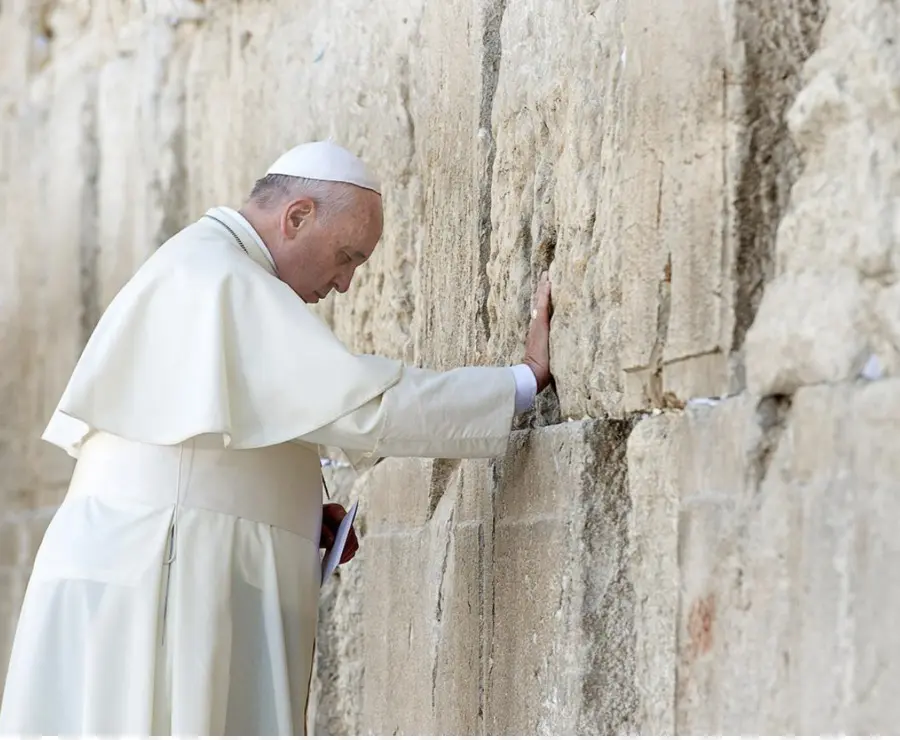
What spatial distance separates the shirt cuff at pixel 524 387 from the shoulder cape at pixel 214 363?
0.88 feet

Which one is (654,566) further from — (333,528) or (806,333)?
(333,528)

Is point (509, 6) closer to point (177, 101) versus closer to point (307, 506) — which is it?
point (307, 506)

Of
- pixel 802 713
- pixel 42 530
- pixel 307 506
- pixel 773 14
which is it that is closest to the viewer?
pixel 802 713

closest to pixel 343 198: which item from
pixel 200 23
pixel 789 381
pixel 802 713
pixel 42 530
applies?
pixel 789 381

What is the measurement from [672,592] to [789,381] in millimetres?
568

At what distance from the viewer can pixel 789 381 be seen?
7.88 feet

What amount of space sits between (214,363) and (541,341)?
71cm

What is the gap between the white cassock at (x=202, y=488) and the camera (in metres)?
3.26

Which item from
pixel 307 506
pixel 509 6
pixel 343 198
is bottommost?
pixel 307 506

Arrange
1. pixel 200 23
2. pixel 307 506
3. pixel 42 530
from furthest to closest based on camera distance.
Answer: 1. pixel 42 530
2. pixel 200 23
3. pixel 307 506

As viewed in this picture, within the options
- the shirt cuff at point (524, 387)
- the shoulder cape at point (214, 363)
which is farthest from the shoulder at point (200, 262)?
the shirt cuff at point (524, 387)

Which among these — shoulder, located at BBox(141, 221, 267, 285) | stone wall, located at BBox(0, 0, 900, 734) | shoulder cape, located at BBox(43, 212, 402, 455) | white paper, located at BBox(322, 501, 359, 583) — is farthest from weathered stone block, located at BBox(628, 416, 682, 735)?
shoulder, located at BBox(141, 221, 267, 285)

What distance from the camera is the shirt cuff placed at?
3338mm

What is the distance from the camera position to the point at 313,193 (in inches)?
144
